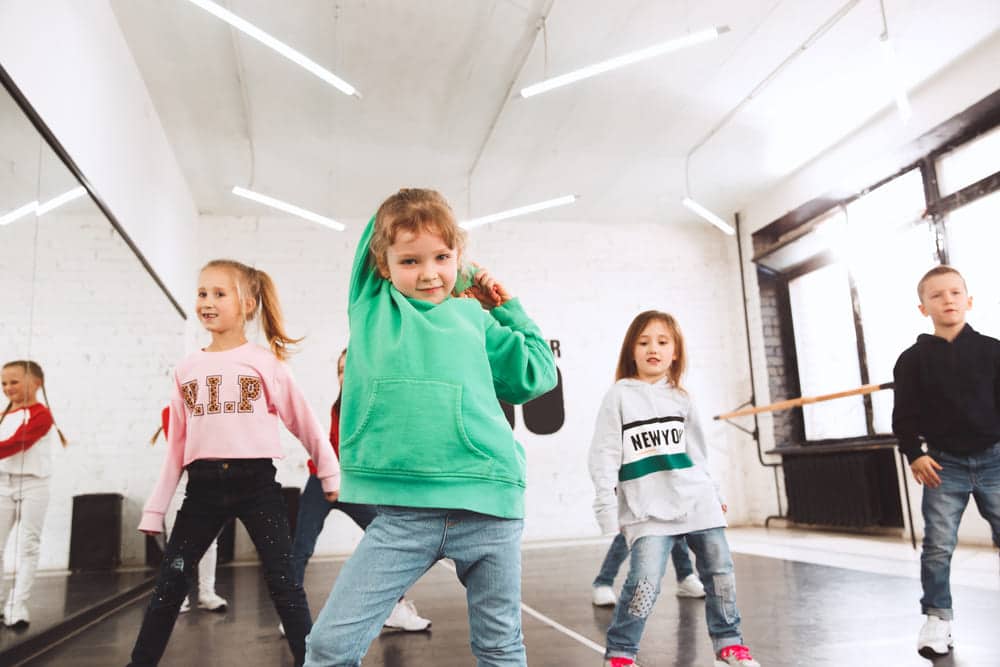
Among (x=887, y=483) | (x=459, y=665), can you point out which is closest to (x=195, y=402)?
(x=459, y=665)

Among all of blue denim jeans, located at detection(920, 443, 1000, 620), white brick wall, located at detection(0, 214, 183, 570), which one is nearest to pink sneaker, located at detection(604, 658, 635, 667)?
blue denim jeans, located at detection(920, 443, 1000, 620)

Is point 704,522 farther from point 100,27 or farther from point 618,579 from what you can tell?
point 100,27

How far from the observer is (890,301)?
6.03m

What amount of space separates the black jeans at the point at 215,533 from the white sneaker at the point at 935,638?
5.56ft

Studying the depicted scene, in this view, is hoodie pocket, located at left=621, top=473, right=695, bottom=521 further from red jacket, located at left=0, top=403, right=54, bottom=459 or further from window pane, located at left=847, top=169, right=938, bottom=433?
window pane, located at left=847, top=169, right=938, bottom=433

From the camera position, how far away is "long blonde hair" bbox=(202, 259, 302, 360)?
7.20 ft

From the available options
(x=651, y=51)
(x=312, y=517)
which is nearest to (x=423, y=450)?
(x=312, y=517)

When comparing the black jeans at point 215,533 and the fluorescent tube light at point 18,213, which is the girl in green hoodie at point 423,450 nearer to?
the black jeans at point 215,533

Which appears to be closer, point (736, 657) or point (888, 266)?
point (736, 657)

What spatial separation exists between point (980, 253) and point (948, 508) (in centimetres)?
345

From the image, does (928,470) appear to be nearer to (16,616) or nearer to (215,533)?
(215,533)

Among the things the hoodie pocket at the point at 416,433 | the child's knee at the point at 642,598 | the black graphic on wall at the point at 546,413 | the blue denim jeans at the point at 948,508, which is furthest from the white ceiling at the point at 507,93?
the hoodie pocket at the point at 416,433

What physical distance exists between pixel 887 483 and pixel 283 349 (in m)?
5.17

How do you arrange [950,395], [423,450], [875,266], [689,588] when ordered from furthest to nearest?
[875,266], [689,588], [950,395], [423,450]
